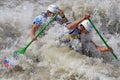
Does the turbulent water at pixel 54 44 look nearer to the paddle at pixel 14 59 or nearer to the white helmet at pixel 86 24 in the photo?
the paddle at pixel 14 59

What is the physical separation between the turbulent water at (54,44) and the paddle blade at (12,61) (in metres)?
0.08

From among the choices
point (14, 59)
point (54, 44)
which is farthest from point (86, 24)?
point (14, 59)

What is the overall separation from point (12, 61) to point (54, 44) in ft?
3.24

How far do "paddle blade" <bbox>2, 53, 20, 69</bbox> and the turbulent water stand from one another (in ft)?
0.25

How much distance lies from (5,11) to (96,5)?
91.7 inches

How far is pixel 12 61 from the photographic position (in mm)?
6699

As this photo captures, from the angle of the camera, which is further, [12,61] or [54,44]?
[54,44]

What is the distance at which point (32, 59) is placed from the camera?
275 inches

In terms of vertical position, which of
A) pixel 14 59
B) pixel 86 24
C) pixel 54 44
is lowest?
pixel 14 59

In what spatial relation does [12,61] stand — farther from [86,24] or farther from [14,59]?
[86,24]

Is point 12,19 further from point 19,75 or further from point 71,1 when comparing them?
point 19,75

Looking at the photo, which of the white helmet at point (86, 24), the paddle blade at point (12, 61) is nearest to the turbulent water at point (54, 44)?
the paddle blade at point (12, 61)

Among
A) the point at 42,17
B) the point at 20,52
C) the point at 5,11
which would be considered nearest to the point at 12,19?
the point at 5,11

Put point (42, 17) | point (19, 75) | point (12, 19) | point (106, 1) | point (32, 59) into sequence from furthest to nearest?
point (106, 1) < point (12, 19) < point (42, 17) < point (32, 59) < point (19, 75)
